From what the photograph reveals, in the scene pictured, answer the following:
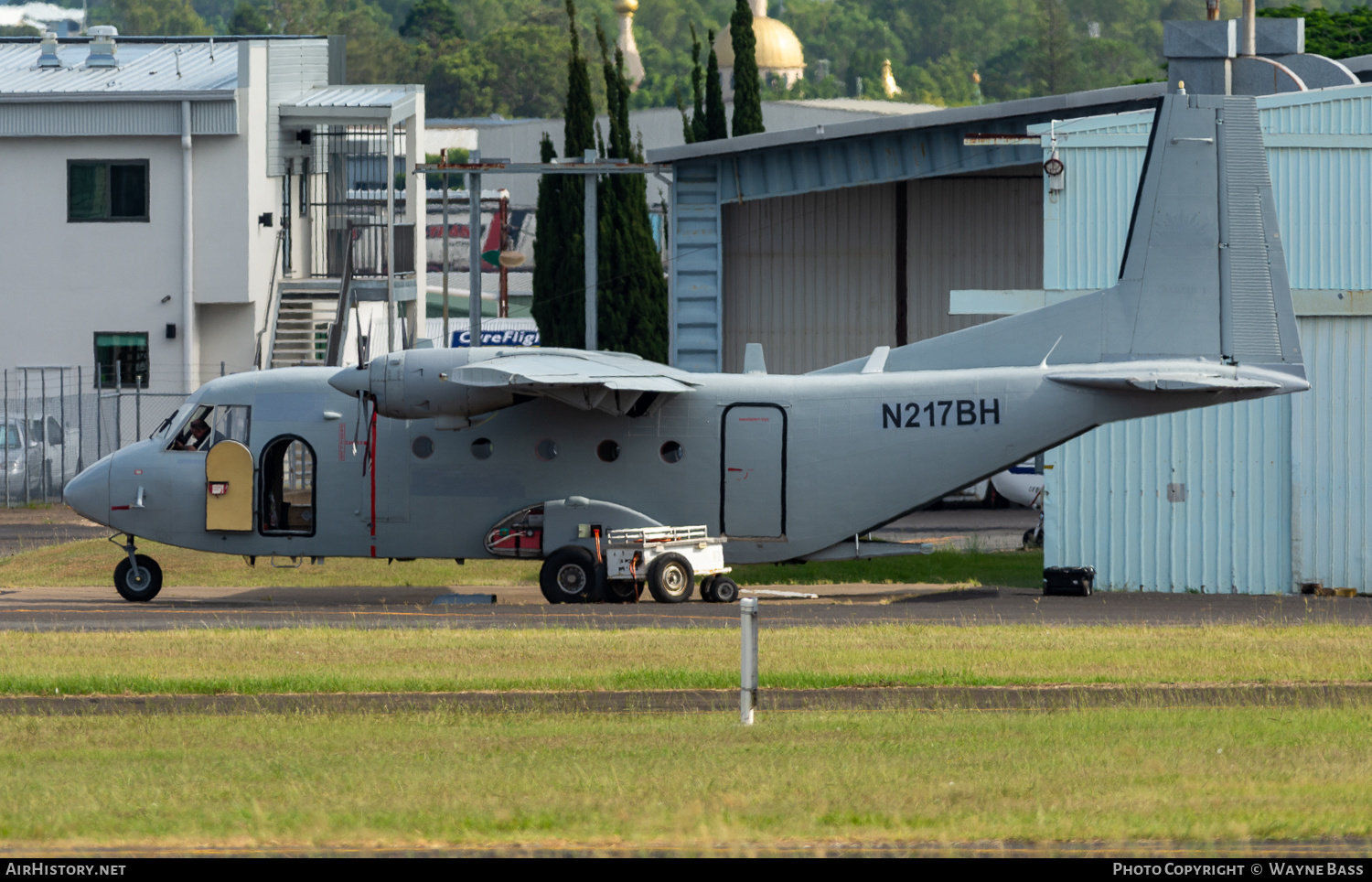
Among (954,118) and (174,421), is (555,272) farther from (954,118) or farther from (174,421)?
(174,421)

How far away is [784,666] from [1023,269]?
2472 cm

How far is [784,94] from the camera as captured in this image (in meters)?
162

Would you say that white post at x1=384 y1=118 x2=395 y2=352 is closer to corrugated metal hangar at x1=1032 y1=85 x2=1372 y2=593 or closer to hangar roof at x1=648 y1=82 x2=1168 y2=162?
hangar roof at x1=648 y1=82 x2=1168 y2=162

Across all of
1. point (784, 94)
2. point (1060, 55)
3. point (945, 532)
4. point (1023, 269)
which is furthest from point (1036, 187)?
point (1060, 55)

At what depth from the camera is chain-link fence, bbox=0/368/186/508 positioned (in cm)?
3872

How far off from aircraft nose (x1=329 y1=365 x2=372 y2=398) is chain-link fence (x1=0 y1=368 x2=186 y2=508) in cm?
1643

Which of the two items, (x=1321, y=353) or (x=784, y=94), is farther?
(x=784, y=94)

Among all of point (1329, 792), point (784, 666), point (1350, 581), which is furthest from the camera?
point (1350, 581)

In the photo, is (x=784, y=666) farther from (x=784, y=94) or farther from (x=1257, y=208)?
(x=784, y=94)

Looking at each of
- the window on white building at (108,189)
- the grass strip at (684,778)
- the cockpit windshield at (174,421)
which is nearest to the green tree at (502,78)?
the window on white building at (108,189)

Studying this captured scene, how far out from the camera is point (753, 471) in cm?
2334

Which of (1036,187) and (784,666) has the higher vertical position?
(1036,187)

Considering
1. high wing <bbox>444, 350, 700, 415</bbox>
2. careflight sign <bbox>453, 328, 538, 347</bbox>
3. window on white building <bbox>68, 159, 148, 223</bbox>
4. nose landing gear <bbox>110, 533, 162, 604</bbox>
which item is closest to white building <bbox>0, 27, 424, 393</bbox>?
window on white building <bbox>68, 159, 148, 223</bbox>

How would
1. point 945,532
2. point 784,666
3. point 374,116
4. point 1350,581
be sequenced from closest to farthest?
1. point 784,666
2. point 1350,581
3. point 945,532
4. point 374,116
